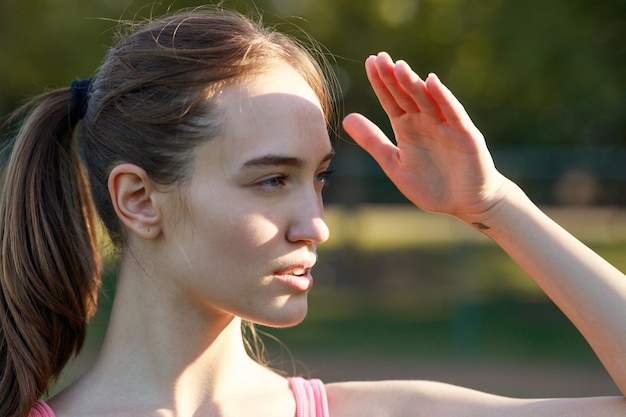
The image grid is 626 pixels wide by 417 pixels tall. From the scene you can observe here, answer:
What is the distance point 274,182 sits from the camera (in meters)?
2.18

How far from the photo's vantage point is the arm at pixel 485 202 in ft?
6.94

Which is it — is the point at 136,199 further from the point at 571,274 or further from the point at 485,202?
the point at 571,274

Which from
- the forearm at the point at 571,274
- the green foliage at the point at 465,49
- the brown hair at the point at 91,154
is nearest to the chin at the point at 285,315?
the brown hair at the point at 91,154

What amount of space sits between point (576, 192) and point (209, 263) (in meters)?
9.62

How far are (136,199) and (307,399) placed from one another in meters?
0.65

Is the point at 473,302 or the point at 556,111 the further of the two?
the point at 556,111

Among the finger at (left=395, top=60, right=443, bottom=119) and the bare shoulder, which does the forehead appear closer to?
the finger at (left=395, top=60, right=443, bottom=119)

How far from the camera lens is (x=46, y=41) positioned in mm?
14039

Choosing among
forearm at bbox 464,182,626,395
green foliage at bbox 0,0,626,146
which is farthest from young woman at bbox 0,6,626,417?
green foliage at bbox 0,0,626,146

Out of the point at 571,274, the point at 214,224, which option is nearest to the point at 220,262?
the point at 214,224

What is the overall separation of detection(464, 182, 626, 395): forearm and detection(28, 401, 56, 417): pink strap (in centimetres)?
113

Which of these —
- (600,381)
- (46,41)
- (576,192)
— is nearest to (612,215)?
(576,192)

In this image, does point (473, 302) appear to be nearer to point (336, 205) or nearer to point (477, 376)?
point (477, 376)

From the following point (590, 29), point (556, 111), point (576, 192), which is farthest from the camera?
point (556, 111)
